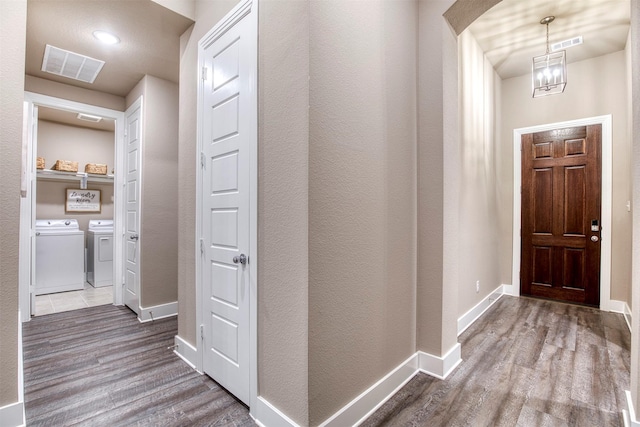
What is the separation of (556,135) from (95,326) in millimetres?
6064

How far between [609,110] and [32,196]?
6.85m

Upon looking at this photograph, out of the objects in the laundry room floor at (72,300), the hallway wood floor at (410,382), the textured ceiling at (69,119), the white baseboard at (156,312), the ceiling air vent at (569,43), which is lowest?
the laundry room floor at (72,300)

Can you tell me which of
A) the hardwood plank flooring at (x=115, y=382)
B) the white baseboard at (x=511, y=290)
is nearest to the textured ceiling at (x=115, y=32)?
the hardwood plank flooring at (x=115, y=382)

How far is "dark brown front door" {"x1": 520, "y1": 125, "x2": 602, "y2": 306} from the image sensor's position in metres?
3.79

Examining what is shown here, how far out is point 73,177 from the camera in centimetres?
489

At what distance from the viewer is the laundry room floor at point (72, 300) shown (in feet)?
12.3

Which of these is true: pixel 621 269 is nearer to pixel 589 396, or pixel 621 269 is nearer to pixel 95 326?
pixel 589 396

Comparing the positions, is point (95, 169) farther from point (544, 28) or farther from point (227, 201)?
point (544, 28)

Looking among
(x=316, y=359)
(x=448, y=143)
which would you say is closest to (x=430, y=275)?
(x=448, y=143)

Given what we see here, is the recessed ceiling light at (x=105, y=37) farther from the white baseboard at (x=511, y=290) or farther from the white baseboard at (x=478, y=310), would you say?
the white baseboard at (x=511, y=290)

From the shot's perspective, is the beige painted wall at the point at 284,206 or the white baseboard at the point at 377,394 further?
the white baseboard at the point at 377,394

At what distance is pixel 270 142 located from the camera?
65.1 inches

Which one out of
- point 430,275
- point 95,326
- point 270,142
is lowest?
point 95,326

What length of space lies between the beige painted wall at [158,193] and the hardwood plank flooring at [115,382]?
1.63ft
